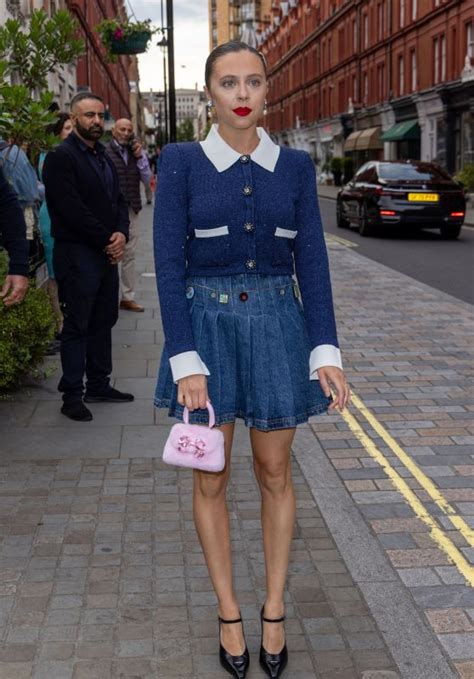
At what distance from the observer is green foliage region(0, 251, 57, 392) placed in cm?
553

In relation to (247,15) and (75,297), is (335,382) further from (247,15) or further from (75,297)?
(247,15)

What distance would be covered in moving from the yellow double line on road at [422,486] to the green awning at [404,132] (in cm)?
3726

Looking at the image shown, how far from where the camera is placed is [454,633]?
3.17 meters

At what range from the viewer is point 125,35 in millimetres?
16719

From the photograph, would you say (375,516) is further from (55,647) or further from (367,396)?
(367,396)

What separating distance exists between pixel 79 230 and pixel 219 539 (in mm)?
3401

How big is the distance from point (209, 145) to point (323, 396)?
0.88 meters

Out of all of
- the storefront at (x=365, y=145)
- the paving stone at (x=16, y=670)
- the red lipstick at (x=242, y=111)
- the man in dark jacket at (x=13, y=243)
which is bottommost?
the paving stone at (x=16, y=670)

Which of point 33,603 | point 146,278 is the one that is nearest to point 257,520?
point 33,603

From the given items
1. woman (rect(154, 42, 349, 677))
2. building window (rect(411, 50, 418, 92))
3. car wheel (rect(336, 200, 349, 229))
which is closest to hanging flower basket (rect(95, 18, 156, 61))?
car wheel (rect(336, 200, 349, 229))

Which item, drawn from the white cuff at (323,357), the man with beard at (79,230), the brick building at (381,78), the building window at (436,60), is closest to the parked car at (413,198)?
the man with beard at (79,230)

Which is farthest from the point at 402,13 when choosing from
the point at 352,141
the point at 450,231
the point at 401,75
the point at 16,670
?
the point at 16,670

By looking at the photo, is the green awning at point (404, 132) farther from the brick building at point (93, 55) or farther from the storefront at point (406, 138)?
the brick building at point (93, 55)

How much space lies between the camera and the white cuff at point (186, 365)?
2.73 m
